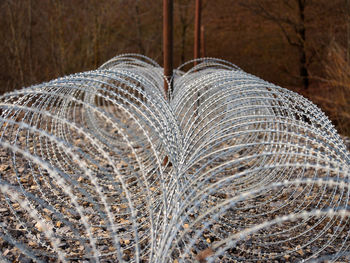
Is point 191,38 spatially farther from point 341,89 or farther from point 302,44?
point 341,89

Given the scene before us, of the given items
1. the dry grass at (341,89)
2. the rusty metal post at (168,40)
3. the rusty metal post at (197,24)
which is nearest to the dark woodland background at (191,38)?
the dry grass at (341,89)

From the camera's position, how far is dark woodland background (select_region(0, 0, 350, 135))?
11.6 m

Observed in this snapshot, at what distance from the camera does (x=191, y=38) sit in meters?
18.1

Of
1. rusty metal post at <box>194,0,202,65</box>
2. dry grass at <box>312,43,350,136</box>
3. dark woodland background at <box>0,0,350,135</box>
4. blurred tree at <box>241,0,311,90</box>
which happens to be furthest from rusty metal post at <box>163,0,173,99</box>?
blurred tree at <box>241,0,311,90</box>

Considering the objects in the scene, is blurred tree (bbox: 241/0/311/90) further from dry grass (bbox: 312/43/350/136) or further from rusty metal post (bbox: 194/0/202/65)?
rusty metal post (bbox: 194/0/202/65)

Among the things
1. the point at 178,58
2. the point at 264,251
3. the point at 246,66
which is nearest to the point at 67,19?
the point at 178,58

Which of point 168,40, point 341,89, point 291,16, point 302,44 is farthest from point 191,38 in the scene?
point 168,40

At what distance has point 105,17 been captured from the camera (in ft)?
44.4

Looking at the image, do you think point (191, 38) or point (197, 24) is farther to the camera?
point (191, 38)

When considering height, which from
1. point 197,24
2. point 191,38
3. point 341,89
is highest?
point 197,24

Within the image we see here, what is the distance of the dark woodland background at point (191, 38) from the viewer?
11617 millimetres

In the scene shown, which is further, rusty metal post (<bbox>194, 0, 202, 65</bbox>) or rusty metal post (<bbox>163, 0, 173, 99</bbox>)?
rusty metal post (<bbox>194, 0, 202, 65</bbox>)

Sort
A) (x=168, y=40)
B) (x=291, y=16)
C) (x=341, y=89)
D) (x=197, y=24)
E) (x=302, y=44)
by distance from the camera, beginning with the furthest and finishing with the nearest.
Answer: (x=291, y=16) → (x=302, y=44) → (x=341, y=89) → (x=197, y=24) → (x=168, y=40)

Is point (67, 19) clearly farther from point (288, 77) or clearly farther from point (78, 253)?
point (78, 253)
